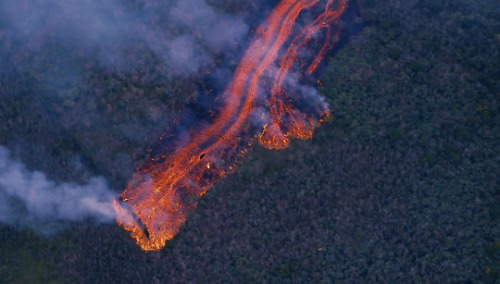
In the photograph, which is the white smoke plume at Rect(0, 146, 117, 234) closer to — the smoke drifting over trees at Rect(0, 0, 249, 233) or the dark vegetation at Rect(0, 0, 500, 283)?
the smoke drifting over trees at Rect(0, 0, 249, 233)

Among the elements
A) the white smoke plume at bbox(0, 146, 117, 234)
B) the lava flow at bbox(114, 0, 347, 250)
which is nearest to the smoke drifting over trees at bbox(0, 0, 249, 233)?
the white smoke plume at bbox(0, 146, 117, 234)

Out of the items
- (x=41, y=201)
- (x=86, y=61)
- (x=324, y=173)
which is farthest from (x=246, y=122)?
(x=41, y=201)

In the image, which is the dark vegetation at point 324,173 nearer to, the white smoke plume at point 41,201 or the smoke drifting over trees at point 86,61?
the smoke drifting over trees at point 86,61

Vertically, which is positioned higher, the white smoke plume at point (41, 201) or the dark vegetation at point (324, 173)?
the dark vegetation at point (324, 173)

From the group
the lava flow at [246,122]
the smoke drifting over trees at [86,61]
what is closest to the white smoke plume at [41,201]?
the smoke drifting over trees at [86,61]

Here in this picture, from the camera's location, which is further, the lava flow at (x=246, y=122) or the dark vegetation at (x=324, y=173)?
the lava flow at (x=246, y=122)

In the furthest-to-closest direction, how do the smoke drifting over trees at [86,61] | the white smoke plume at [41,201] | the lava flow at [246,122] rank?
1. the lava flow at [246,122]
2. the smoke drifting over trees at [86,61]
3. the white smoke plume at [41,201]
